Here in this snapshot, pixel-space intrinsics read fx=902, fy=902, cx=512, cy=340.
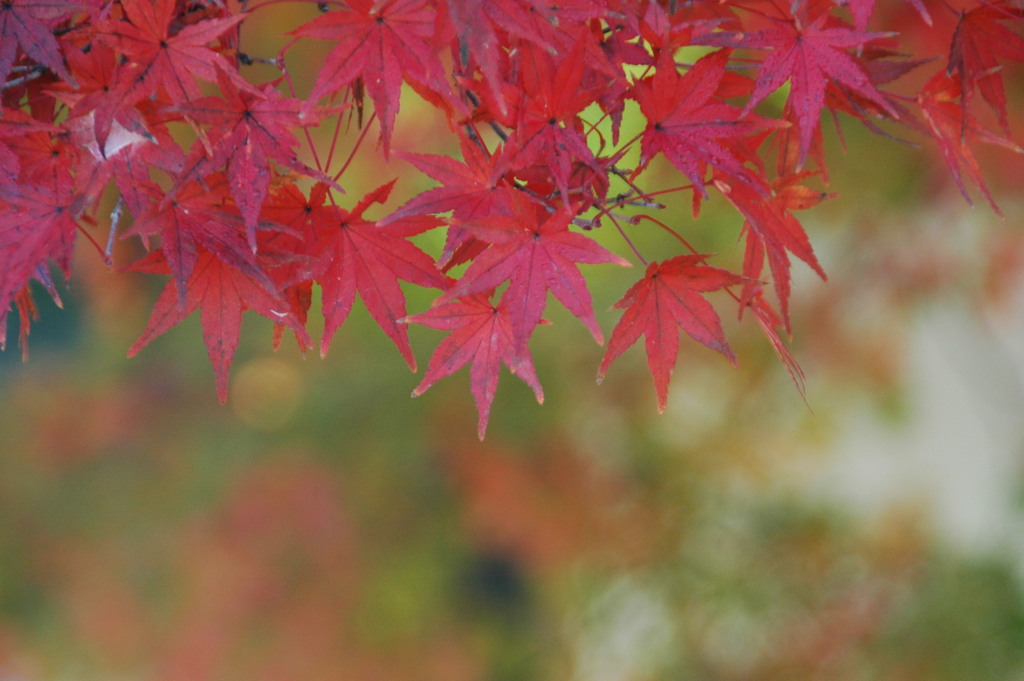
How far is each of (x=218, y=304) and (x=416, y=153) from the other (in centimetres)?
19

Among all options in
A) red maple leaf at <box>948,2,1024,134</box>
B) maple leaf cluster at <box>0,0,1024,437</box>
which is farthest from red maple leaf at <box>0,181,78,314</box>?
red maple leaf at <box>948,2,1024,134</box>

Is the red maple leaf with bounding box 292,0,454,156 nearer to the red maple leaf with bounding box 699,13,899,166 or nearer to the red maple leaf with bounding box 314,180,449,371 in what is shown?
the red maple leaf with bounding box 314,180,449,371

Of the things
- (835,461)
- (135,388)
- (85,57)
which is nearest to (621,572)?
(835,461)

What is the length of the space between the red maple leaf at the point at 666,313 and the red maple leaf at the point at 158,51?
0.28 m

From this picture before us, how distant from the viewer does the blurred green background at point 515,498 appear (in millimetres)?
2281

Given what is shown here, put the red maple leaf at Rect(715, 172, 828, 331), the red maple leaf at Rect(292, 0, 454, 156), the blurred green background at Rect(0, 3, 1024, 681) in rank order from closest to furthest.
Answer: the red maple leaf at Rect(292, 0, 454, 156) → the red maple leaf at Rect(715, 172, 828, 331) → the blurred green background at Rect(0, 3, 1024, 681)

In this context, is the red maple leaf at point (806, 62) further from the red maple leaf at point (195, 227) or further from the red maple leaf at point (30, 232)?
the red maple leaf at point (30, 232)

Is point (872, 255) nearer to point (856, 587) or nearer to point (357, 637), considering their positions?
point (856, 587)

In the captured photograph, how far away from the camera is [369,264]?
0.60 m

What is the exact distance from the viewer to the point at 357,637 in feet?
7.77

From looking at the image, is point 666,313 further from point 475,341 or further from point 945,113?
point 945,113

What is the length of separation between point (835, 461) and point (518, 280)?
2.42m

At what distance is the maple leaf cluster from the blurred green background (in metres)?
1.69

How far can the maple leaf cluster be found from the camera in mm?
510
